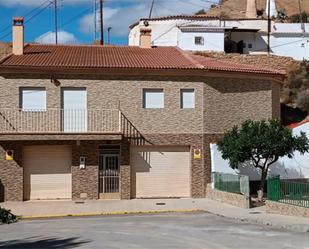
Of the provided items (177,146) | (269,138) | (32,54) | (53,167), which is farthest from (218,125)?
(32,54)

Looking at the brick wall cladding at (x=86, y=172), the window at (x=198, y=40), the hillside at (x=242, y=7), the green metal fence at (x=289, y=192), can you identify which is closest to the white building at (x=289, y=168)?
A: the brick wall cladding at (x=86, y=172)

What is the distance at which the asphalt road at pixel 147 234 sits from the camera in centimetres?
1480

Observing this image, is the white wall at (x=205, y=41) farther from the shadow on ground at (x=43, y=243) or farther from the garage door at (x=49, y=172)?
the shadow on ground at (x=43, y=243)

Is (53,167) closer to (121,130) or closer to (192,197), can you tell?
(121,130)

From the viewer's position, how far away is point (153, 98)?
2853 centimetres

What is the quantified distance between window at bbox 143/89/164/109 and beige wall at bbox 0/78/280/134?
22 cm

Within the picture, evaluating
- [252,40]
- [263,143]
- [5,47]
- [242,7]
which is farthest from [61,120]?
[242,7]

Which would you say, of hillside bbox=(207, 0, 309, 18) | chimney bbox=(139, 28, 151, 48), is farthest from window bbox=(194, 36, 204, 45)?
hillside bbox=(207, 0, 309, 18)

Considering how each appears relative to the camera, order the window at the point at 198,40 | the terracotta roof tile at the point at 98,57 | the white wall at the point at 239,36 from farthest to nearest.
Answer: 1. the white wall at the point at 239,36
2. the window at the point at 198,40
3. the terracotta roof tile at the point at 98,57

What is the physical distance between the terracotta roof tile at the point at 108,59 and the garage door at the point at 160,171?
4110 mm

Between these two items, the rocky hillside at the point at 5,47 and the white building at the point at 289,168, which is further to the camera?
the rocky hillside at the point at 5,47

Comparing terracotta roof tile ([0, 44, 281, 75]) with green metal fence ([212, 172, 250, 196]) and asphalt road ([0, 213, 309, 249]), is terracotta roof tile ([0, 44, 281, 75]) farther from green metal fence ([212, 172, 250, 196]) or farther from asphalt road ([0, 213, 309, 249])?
asphalt road ([0, 213, 309, 249])

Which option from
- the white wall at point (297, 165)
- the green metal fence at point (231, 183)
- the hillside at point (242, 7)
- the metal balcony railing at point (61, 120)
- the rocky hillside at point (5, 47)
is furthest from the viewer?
the hillside at point (242, 7)

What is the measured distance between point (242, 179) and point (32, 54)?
515 inches
